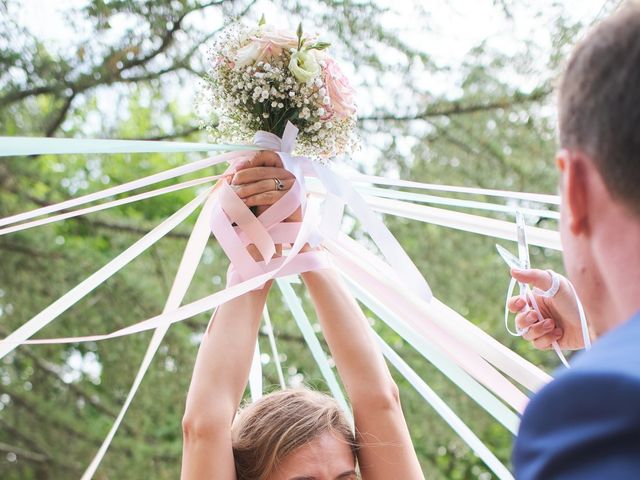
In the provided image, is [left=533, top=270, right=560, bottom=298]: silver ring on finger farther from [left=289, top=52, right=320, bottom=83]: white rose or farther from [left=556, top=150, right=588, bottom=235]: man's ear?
[left=556, top=150, right=588, bottom=235]: man's ear

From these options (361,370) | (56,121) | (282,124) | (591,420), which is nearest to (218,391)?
(361,370)

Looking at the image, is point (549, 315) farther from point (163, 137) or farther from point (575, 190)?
point (163, 137)

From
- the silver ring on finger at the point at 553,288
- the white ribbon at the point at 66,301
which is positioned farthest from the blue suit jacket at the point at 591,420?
the white ribbon at the point at 66,301

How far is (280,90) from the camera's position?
10.4ft

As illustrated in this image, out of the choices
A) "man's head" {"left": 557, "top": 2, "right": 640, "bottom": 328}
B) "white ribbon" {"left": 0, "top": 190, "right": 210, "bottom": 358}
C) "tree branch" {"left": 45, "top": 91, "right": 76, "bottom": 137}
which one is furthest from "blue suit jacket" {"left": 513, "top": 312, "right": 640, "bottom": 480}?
"tree branch" {"left": 45, "top": 91, "right": 76, "bottom": 137}

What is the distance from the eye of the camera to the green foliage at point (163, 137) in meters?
7.48

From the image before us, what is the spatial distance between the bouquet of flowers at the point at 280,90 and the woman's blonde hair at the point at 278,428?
90 centimetres

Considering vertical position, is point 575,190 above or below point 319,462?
above

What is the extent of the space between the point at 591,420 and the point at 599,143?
404 mm

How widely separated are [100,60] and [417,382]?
196 inches

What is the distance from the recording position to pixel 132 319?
885 cm

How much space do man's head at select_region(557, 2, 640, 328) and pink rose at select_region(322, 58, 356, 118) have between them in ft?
6.14

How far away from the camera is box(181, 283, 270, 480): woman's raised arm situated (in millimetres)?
2873

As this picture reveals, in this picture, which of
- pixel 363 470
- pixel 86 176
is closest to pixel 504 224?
pixel 363 470
